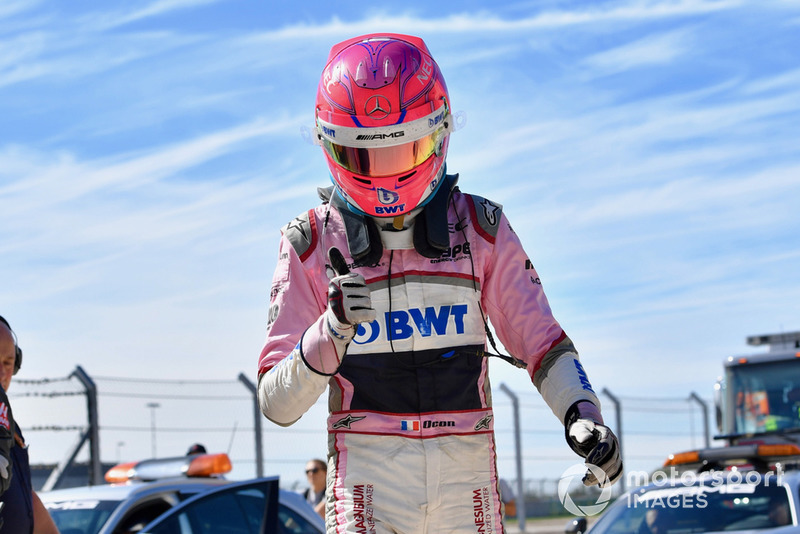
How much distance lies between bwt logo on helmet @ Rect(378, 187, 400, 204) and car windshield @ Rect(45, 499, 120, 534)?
12.9 feet

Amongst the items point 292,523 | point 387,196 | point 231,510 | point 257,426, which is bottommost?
point 292,523

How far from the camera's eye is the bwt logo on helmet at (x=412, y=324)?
3.09 metres

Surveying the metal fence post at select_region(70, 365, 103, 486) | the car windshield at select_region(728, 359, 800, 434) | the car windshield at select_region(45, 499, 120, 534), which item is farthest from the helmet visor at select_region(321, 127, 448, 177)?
the car windshield at select_region(728, 359, 800, 434)

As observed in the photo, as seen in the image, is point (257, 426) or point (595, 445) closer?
point (595, 445)

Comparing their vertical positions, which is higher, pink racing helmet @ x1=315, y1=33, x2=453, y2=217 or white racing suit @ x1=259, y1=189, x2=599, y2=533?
pink racing helmet @ x1=315, y1=33, x2=453, y2=217

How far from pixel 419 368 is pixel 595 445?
Result: 1.91 feet

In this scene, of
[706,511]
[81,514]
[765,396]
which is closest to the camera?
[81,514]

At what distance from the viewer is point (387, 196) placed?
3152 millimetres

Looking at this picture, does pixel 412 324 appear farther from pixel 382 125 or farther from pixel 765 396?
pixel 765 396

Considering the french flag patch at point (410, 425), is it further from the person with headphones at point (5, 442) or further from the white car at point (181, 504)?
the white car at point (181, 504)

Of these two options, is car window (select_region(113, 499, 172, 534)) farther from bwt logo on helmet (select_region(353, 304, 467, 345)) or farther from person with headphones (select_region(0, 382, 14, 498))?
bwt logo on helmet (select_region(353, 304, 467, 345))

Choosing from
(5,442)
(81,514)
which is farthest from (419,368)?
(81,514)

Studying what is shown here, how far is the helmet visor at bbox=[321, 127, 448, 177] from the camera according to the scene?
123 inches

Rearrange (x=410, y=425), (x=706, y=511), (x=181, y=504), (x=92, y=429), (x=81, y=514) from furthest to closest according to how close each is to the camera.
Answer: (x=92, y=429) < (x=706, y=511) < (x=81, y=514) < (x=181, y=504) < (x=410, y=425)
